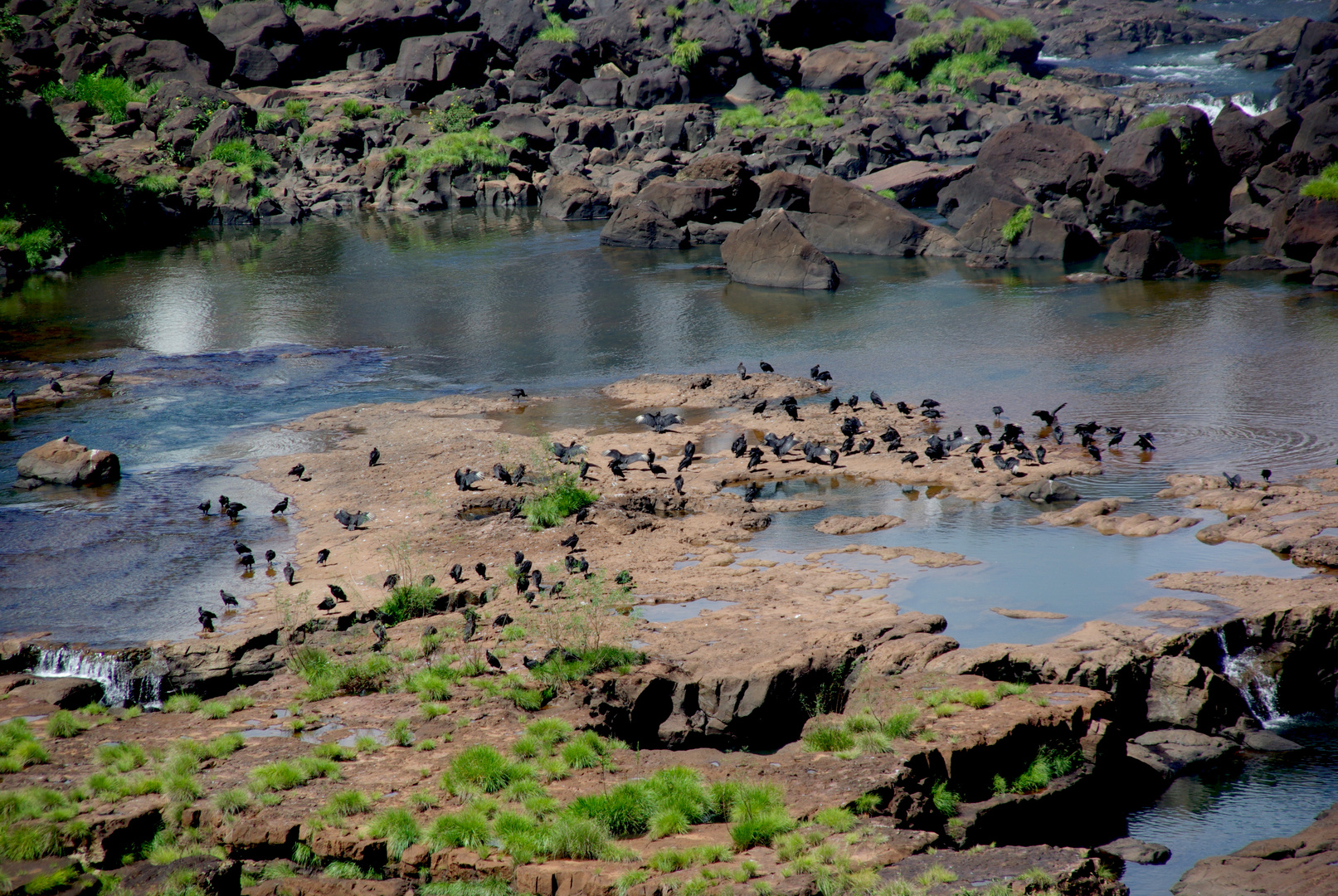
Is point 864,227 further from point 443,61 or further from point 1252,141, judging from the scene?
point 443,61

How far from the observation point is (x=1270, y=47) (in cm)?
6931

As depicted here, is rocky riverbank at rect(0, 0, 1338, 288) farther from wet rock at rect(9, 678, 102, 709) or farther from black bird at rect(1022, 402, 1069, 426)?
wet rock at rect(9, 678, 102, 709)

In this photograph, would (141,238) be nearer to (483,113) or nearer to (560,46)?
(483,113)

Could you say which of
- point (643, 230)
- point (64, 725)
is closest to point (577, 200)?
point (643, 230)

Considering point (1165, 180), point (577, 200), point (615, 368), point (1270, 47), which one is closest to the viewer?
point (615, 368)

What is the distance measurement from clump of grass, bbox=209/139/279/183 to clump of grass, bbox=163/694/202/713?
46.3m

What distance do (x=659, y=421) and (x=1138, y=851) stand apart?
1291cm

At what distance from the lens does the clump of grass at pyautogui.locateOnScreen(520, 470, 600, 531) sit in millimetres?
15736

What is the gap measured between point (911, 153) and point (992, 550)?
4483 centimetres

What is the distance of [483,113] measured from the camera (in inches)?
2365

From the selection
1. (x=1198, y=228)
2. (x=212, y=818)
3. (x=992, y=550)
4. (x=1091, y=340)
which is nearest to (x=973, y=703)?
(x=992, y=550)

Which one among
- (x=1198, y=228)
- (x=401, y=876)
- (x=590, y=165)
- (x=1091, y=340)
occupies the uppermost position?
(x=590, y=165)

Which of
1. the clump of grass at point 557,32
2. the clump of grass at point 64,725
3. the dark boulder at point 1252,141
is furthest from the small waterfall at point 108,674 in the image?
the clump of grass at point 557,32

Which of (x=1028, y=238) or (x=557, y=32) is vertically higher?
(x=557, y=32)
